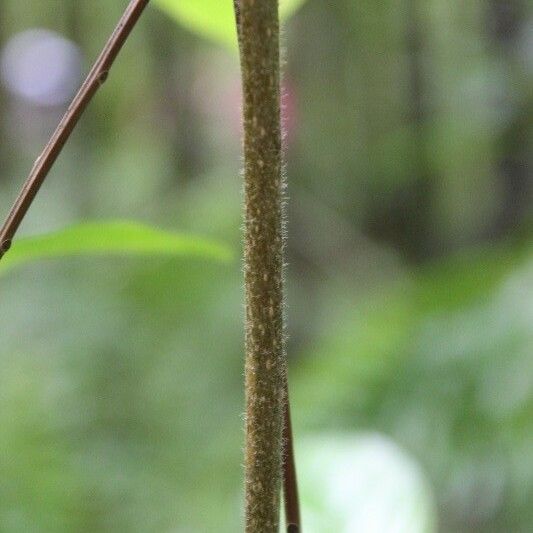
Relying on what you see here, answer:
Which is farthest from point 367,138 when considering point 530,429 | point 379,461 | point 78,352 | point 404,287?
point 379,461

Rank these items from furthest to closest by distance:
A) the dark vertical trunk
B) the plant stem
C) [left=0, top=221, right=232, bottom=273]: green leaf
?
the dark vertical trunk → [left=0, top=221, right=232, bottom=273]: green leaf → the plant stem

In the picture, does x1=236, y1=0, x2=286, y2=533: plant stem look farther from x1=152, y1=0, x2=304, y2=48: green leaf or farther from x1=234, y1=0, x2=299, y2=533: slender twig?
x1=152, y1=0, x2=304, y2=48: green leaf

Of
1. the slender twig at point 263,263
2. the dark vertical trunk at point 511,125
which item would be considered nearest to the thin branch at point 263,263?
the slender twig at point 263,263

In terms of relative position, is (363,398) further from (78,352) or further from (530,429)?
(78,352)

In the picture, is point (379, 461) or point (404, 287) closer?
point (379, 461)

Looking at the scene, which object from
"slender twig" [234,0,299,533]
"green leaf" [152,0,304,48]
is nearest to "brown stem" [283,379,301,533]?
"slender twig" [234,0,299,533]

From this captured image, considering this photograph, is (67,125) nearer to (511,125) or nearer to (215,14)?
(215,14)

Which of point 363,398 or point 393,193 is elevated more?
point 393,193
